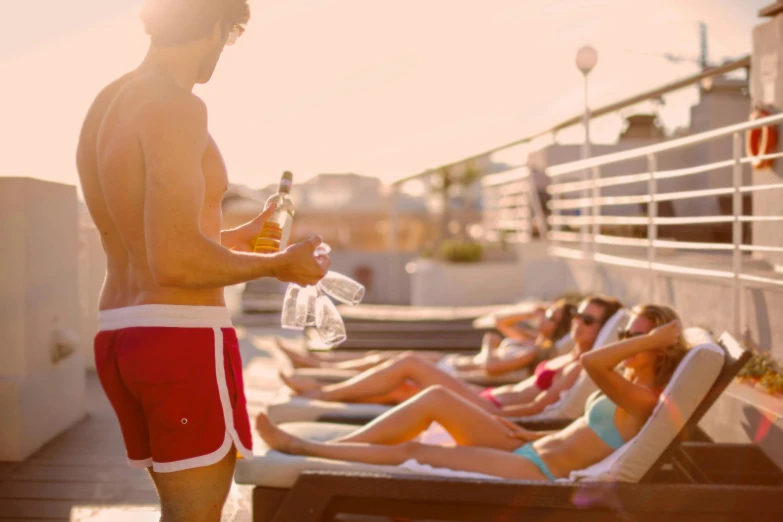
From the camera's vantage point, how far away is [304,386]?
432cm

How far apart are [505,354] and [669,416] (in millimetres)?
2293

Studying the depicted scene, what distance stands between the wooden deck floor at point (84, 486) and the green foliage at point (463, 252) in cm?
689

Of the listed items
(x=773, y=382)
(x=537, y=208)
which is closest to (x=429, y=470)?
(x=773, y=382)

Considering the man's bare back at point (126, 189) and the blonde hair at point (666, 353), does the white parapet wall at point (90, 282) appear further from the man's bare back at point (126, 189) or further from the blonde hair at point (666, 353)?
the man's bare back at point (126, 189)

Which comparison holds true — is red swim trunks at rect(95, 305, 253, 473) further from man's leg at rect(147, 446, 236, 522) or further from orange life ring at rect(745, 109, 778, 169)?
orange life ring at rect(745, 109, 778, 169)

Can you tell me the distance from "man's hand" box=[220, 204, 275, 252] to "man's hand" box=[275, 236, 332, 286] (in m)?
0.48

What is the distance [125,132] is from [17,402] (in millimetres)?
3040

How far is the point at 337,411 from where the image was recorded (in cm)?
385

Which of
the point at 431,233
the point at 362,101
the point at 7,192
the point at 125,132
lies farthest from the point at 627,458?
the point at 431,233

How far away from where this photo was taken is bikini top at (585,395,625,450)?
2.86 metres

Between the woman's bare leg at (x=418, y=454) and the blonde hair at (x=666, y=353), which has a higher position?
the blonde hair at (x=666, y=353)

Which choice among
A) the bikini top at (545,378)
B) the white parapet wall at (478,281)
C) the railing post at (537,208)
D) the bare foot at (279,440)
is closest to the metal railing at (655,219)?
the railing post at (537,208)

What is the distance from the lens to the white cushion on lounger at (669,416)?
2.58 metres

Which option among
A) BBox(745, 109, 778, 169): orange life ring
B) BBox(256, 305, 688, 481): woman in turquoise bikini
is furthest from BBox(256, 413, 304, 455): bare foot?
BBox(745, 109, 778, 169): orange life ring
